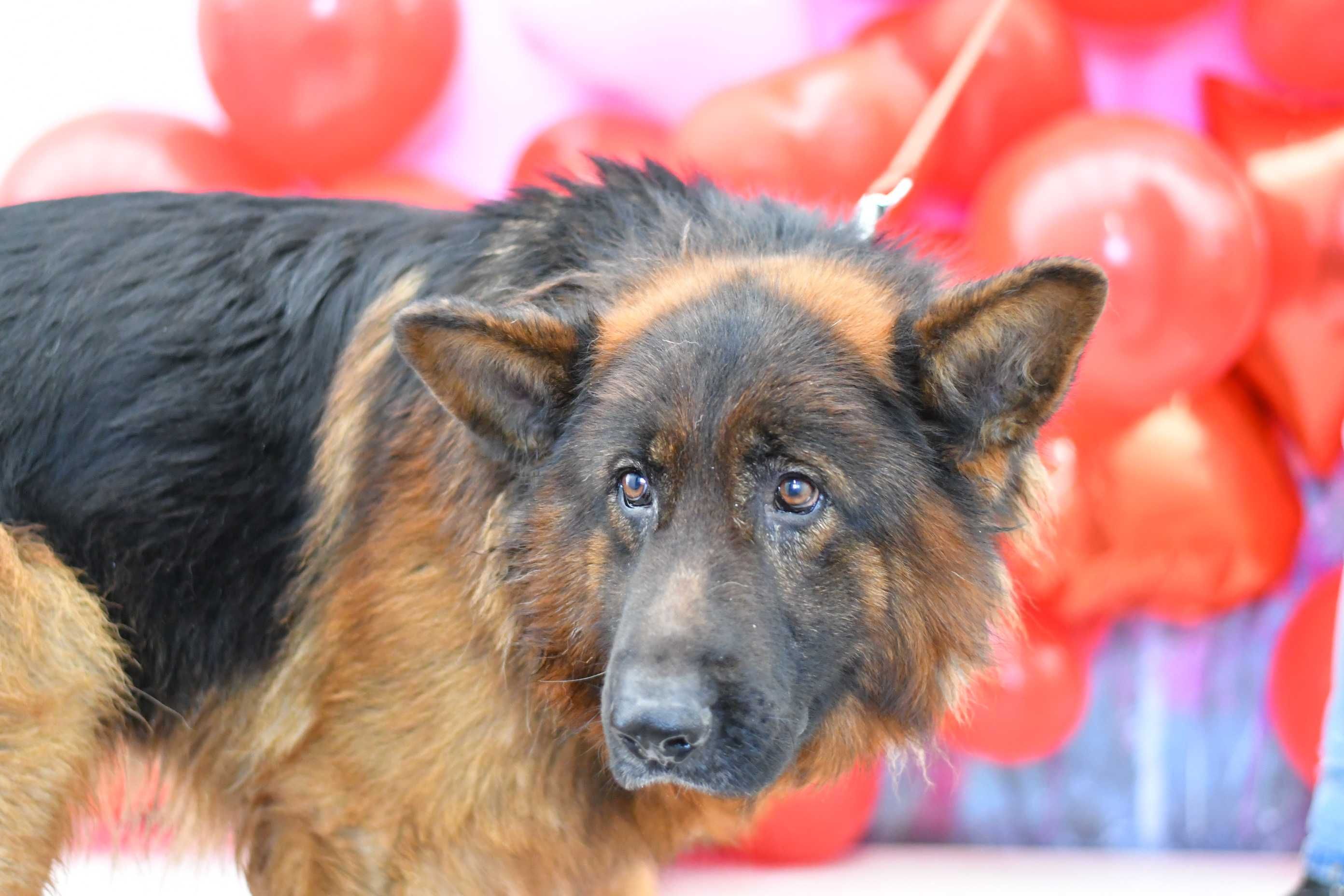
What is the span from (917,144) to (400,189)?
1.65 m

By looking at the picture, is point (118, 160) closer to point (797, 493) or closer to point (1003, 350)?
point (797, 493)

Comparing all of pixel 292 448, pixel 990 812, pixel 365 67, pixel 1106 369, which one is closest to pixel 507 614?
pixel 292 448

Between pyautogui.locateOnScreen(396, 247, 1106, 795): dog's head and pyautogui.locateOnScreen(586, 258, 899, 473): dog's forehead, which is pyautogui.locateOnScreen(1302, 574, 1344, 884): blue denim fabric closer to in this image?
pyautogui.locateOnScreen(396, 247, 1106, 795): dog's head

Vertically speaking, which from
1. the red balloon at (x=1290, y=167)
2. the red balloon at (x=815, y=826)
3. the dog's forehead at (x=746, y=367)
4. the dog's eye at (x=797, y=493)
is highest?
the red balloon at (x=1290, y=167)

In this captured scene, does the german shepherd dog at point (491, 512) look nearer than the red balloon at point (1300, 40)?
Yes

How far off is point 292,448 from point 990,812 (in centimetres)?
272

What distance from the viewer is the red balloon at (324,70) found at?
358cm

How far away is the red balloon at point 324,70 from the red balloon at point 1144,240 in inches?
71.0

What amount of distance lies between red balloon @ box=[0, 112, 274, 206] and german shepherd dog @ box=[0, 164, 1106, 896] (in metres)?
0.98

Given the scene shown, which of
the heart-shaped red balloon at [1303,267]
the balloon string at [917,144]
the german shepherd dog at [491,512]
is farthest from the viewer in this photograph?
the heart-shaped red balloon at [1303,267]

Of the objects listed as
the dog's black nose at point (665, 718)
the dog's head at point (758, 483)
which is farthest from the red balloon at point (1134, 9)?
the dog's black nose at point (665, 718)

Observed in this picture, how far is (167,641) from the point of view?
254 cm

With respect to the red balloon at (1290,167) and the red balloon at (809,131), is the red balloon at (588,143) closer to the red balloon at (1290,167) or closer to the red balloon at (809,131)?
the red balloon at (809,131)

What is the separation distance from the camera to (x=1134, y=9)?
12.3 ft
